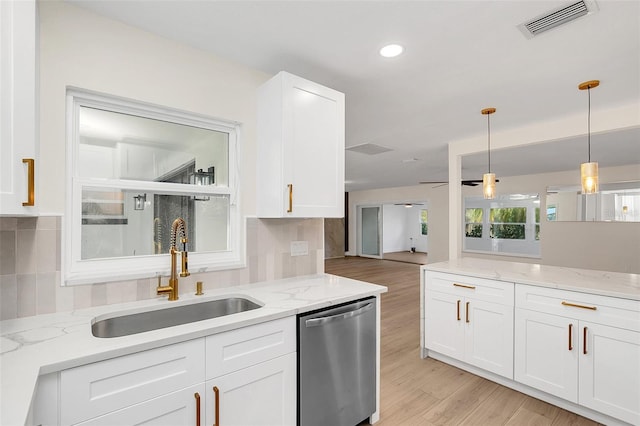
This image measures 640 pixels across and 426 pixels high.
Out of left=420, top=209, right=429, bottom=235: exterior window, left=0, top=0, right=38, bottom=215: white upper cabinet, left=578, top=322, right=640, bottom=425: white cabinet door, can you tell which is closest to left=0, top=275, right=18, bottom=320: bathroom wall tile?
left=0, top=0, right=38, bottom=215: white upper cabinet

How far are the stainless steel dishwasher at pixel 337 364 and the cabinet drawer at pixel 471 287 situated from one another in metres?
1.13

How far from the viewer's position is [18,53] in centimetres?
118

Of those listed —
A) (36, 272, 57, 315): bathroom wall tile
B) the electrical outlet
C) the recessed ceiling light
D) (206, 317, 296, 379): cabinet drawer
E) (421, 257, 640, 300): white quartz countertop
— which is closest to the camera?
(206, 317, 296, 379): cabinet drawer

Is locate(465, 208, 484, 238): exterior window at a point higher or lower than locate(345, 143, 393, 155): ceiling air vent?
lower

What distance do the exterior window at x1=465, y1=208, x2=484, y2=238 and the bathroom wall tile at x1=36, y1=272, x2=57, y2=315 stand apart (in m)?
8.69

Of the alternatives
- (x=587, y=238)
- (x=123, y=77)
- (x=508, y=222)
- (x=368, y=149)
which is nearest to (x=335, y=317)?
(x=123, y=77)

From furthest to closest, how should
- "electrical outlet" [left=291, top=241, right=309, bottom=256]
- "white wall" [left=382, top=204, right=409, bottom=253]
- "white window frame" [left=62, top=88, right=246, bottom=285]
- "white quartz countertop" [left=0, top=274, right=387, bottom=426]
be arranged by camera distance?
"white wall" [left=382, top=204, right=409, bottom=253] < "electrical outlet" [left=291, top=241, right=309, bottom=256] < "white window frame" [left=62, top=88, right=246, bottom=285] < "white quartz countertop" [left=0, top=274, right=387, bottom=426]

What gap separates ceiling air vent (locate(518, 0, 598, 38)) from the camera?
152 cm

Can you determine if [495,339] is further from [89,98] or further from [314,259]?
[89,98]

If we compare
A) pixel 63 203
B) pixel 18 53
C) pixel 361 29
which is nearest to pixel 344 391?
pixel 63 203

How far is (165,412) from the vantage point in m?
1.25

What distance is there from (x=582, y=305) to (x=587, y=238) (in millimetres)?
5283

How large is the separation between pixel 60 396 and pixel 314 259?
1.72m

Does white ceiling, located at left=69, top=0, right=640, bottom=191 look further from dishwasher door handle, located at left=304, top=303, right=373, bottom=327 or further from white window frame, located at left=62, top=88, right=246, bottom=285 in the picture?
dishwasher door handle, located at left=304, top=303, right=373, bottom=327
